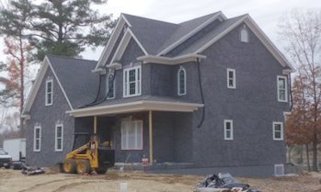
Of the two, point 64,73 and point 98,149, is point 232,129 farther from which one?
point 64,73

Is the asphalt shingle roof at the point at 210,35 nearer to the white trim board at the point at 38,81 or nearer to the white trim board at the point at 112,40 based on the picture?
the white trim board at the point at 112,40

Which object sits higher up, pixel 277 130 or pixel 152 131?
pixel 277 130

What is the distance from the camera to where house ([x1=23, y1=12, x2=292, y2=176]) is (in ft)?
107

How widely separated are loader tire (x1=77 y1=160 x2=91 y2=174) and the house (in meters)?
3.60

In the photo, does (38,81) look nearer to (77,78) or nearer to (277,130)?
(77,78)

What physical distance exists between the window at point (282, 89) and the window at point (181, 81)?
7.41m

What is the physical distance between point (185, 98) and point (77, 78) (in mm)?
10104

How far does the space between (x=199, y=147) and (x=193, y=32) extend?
7271 mm

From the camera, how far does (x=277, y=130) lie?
37.2 m

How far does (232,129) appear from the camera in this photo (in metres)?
34.1

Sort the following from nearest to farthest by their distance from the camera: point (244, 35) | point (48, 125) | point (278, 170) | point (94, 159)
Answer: point (94, 159) < point (244, 35) < point (278, 170) < point (48, 125)

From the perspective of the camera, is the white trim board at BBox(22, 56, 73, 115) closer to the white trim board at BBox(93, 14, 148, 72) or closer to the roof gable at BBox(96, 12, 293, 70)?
the white trim board at BBox(93, 14, 148, 72)

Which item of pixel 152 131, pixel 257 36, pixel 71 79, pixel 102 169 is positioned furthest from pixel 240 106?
pixel 71 79

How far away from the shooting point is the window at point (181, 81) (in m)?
33.6
